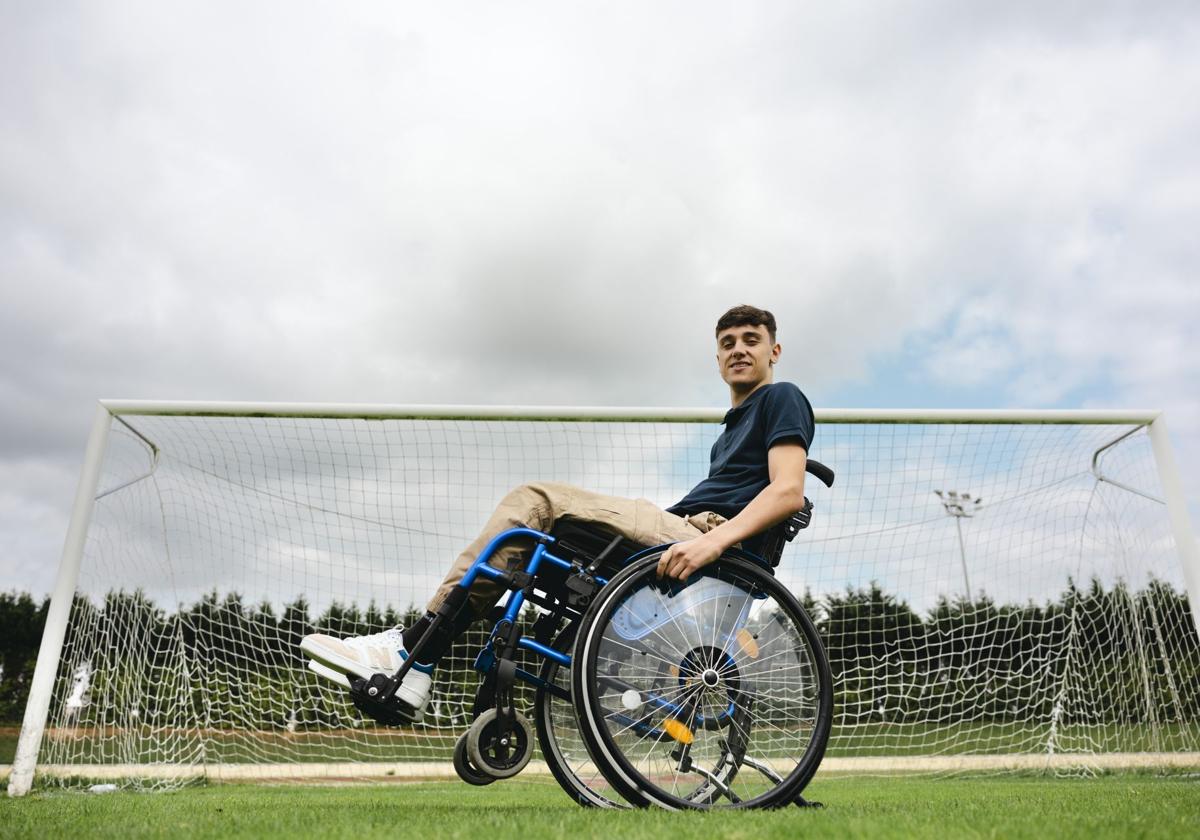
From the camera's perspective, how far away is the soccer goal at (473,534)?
5660mm

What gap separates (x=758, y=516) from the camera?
2479 millimetres

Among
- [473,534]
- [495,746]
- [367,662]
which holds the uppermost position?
[473,534]

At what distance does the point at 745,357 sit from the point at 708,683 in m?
1.20

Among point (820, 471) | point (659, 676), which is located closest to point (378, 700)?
point (659, 676)

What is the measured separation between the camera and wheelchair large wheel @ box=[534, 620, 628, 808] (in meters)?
2.58

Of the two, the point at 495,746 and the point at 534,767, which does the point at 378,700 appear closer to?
the point at 495,746

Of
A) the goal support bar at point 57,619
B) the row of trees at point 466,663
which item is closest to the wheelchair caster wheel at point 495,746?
the goal support bar at point 57,619

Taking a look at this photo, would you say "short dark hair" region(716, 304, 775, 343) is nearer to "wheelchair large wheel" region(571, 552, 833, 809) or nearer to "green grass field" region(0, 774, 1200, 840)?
"wheelchair large wheel" region(571, 552, 833, 809)

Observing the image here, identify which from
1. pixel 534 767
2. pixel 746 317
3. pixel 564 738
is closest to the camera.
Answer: pixel 564 738

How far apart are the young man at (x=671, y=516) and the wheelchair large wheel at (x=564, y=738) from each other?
0.99 ft

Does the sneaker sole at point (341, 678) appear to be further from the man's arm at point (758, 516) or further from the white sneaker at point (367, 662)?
the man's arm at point (758, 516)

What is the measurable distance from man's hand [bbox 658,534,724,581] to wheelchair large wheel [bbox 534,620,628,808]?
1.25 feet

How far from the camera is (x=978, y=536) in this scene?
751 centimetres

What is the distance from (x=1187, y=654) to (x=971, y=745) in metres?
2.12
